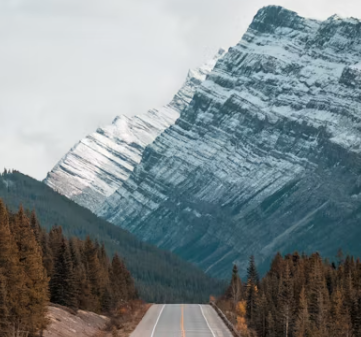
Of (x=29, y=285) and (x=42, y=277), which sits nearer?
(x=29, y=285)

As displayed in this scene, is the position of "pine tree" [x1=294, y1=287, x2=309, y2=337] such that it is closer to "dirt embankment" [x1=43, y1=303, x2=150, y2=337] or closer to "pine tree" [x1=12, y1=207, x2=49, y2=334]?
"dirt embankment" [x1=43, y1=303, x2=150, y2=337]

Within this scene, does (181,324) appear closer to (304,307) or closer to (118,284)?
(304,307)

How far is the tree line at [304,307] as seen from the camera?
4751 inches

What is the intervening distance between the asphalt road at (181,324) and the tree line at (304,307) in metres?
2.93

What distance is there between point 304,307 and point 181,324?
69.2 ft

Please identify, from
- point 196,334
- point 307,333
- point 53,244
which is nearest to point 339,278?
point 307,333

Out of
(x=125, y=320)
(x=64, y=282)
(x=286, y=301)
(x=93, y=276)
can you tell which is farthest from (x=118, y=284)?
(x=125, y=320)

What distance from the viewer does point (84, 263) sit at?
139625mm

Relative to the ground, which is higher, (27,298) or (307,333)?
(307,333)

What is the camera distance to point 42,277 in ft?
273

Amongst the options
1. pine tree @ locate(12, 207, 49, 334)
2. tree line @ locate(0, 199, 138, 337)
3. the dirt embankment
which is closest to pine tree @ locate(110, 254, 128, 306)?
tree line @ locate(0, 199, 138, 337)

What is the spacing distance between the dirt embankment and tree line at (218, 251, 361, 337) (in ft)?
41.3

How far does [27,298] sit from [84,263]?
61.5 metres

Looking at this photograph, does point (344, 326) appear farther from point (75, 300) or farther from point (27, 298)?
point (27, 298)
